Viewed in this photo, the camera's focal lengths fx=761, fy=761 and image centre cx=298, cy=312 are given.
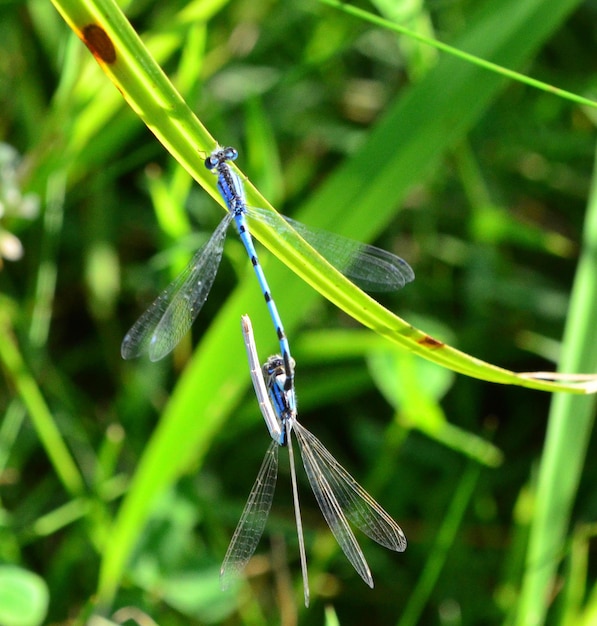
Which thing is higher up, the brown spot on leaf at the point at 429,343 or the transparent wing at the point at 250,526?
the brown spot on leaf at the point at 429,343

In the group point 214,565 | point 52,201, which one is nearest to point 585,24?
point 52,201

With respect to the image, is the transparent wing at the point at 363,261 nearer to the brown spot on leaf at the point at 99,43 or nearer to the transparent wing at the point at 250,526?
the transparent wing at the point at 250,526

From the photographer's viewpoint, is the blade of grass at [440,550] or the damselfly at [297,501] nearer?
the damselfly at [297,501]

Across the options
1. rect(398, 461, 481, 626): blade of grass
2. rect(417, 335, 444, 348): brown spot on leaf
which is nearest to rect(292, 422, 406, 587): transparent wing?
rect(398, 461, 481, 626): blade of grass

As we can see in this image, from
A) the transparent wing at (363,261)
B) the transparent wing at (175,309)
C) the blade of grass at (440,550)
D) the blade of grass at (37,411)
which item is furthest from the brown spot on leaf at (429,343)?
the blade of grass at (37,411)

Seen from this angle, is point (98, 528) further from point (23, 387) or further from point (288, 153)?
point (288, 153)

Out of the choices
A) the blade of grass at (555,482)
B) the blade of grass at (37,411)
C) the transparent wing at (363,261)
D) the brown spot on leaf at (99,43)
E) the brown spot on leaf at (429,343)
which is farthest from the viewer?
the blade of grass at (37,411)

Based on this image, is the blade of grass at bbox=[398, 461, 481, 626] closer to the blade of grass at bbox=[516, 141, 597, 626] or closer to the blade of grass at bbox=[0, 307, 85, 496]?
the blade of grass at bbox=[516, 141, 597, 626]
